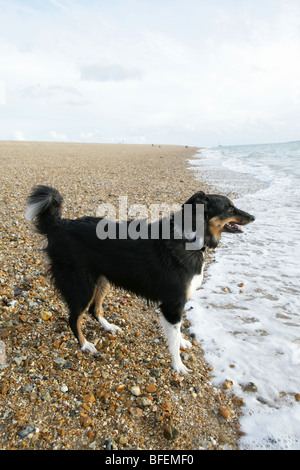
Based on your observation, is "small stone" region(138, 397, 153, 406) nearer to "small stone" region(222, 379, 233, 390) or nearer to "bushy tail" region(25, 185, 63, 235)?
"small stone" region(222, 379, 233, 390)

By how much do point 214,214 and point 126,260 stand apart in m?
1.23

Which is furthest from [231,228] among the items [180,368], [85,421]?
[85,421]

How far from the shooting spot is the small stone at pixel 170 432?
2377 mm

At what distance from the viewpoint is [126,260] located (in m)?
3.10

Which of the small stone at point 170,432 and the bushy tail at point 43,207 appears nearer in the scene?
the small stone at point 170,432

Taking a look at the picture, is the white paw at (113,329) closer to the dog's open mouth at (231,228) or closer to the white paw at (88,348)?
the white paw at (88,348)

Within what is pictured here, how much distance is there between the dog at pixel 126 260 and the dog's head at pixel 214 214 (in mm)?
12

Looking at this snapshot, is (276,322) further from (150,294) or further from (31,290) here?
(31,290)

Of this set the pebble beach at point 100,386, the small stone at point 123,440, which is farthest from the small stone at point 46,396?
the small stone at point 123,440

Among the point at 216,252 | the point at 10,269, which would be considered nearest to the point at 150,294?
the point at 10,269

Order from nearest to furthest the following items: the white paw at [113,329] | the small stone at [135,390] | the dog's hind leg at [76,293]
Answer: the small stone at [135,390] → the dog's hind leg at [76,293] → the white paw at [113,329]

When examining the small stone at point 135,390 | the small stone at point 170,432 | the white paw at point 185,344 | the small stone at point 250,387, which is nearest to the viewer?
the small stone at point 170,432

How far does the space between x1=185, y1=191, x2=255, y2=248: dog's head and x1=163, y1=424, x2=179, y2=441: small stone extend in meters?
1.92

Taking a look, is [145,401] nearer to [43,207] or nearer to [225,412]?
[225,412]
